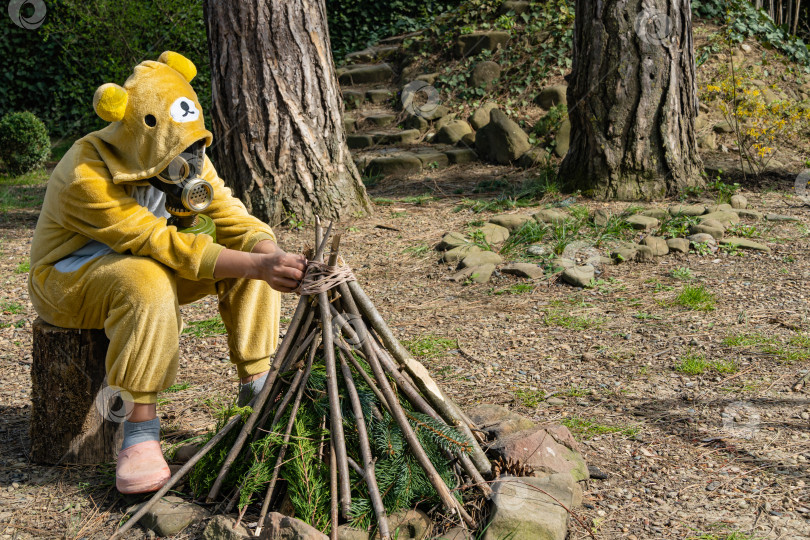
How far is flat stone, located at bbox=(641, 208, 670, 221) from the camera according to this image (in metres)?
5.37

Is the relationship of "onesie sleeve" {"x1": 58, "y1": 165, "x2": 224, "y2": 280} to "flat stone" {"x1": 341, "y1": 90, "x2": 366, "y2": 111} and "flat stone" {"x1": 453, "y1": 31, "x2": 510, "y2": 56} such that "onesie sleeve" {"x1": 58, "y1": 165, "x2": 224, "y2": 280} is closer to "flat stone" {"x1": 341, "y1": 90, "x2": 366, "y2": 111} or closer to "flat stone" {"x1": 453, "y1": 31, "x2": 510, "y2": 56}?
"flat stone" {"x1": 341, "y1": 90, "x2": 366, "y2": 111}

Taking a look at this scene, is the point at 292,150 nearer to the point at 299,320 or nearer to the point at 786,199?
the point at 299,320

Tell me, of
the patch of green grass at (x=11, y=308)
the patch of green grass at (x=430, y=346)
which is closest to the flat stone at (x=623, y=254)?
the patch of green grass at (x=430, y=346)

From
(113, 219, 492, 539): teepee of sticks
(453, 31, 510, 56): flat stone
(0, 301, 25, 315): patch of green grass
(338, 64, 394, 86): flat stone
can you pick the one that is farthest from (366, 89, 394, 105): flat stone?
(113, 219, 492, 539): teepee of sticks

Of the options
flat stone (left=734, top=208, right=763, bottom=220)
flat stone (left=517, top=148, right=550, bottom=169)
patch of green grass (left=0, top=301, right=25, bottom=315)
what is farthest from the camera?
flat stone (left=517, top=148, right=550, bottom=169)

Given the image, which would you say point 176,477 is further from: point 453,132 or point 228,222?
point 453,132

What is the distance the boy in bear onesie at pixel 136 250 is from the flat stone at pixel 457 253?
101 inches

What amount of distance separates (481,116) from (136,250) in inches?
259

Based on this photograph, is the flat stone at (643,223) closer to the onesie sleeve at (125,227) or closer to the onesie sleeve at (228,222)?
the onesie sleeve at (228,222)

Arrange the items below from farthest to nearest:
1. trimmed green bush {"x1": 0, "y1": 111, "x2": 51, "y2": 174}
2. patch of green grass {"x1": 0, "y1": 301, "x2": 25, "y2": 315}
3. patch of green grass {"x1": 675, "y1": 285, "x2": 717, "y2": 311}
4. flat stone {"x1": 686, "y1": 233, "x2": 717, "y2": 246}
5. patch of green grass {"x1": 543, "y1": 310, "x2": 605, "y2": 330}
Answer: trimmed green bush {"x1": 0, "y1": 111, "x2": 51, "y2": 174}
flat stone {"x1": 686, "y1": 233, "x2": 717, "y2": 246}
patch of green grass {"x1": 0, "y1": 301, "x2": 25, "y2": 315}
patch of green grass {"x1": 675, "y1": 285, "x2": 717, "y2": 311}
patch of green grass {"x1": 543, "y1": 310, "x2": 605, "y2": 330}

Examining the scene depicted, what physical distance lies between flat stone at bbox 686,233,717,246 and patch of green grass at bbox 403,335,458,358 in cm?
212

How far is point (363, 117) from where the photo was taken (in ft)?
30.1

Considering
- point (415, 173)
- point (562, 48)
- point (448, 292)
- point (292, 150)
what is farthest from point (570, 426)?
point (562, 48)

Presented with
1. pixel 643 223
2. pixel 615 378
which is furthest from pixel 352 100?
pixel 615 378
